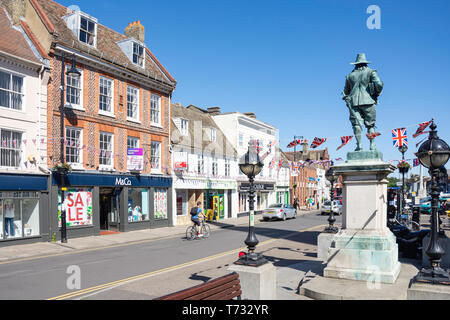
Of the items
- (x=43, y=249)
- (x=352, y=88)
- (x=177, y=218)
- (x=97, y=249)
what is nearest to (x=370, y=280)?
(x=352, y=88)

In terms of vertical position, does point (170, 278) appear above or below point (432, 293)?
below

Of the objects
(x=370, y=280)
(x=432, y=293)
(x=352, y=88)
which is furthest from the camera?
(x=352, y=88)

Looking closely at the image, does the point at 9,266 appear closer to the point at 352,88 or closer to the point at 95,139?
the point at 95,139

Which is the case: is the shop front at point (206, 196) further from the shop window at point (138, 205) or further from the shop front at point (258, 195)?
the shop window at point (138, 205)

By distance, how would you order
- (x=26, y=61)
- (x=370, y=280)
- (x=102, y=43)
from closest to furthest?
(x=370, y=280) → (x=26, y=61) → (x=102, y=43)

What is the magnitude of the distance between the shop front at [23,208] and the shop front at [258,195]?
2198 centimetres

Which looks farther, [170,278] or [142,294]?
[170,278]

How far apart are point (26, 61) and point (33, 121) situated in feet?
9.22

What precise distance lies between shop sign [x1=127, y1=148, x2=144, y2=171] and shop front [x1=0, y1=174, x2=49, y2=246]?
5.54 m

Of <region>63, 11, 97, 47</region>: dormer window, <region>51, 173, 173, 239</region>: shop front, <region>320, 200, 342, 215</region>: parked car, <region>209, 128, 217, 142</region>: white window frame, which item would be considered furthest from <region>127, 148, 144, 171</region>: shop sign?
<region>320, 200, 342, 215</region>: parked car

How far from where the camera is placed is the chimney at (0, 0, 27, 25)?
776 inches

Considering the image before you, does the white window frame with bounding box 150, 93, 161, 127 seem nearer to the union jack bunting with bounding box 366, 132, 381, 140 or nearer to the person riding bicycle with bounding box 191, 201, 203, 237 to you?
the person riding bicycle with bounding box 191, 201, 203, 237

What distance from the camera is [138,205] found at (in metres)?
24.2

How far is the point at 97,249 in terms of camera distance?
16.7 meters
